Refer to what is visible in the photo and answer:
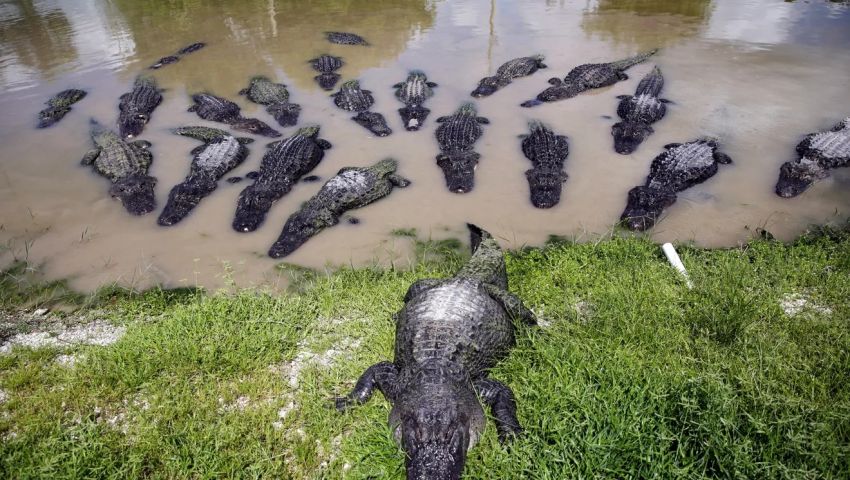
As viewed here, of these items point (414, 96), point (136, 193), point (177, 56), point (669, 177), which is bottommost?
point (136, 193)

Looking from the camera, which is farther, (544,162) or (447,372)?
(544,162)

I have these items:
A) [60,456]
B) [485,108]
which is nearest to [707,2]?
[485,108]

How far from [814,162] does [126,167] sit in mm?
10380

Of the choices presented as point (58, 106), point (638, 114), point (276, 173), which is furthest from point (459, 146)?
point (58, 106)

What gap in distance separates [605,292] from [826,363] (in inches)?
65.7

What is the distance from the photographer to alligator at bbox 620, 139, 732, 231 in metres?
6.49

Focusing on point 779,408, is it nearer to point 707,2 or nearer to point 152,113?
point 152,113

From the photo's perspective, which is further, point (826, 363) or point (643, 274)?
point (643, 274)

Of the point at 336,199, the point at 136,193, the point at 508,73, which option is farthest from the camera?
the point at 508,73

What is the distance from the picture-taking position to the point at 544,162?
7.61 m

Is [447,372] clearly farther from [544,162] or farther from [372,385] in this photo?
[544,162]

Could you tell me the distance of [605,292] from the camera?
473cm

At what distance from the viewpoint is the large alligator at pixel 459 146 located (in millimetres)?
7551

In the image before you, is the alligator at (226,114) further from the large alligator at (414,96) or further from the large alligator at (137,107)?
the large alligator at (414,96)
